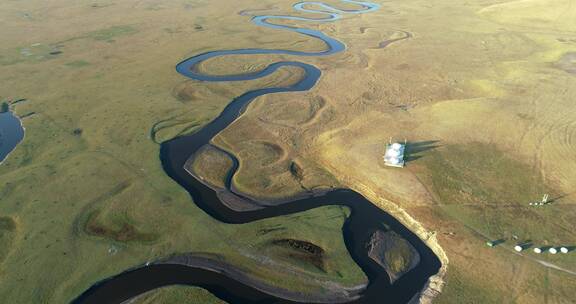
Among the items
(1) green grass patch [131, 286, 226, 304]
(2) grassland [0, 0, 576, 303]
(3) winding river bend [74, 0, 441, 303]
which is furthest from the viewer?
(2) grassland [0, 0, 576, 303]

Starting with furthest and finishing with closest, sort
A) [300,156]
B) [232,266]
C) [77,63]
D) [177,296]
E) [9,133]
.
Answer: [77,63] < [9,133] < [300,156] < [232,266] < [177,296]

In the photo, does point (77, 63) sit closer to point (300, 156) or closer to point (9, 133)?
point (9, 133)

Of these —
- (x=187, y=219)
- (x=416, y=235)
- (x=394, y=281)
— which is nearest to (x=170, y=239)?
(x=187, y=219)

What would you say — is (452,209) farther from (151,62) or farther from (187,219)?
(151,62)

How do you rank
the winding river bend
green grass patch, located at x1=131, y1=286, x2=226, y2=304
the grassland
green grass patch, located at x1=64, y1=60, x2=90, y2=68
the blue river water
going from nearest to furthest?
green grass patch, located at x1=131, y1=286, x2=226, y2=304, the winding river bend, the grassland, the blue river water, green grass patch, located at x1=64, y1=60, x2=90, y2=68

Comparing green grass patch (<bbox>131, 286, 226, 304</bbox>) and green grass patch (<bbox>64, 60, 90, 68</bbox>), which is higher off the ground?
green grass patch (<bbox>64, 60, 90, 68</bbox>)

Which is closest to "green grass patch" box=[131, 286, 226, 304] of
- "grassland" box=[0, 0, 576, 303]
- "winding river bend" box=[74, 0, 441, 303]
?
"grassland" box=[0, 0, 576, 303]

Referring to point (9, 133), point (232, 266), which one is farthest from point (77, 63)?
point (232, 266)

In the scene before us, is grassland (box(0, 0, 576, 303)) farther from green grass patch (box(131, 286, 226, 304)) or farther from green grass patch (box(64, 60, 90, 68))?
green grass patch (box(64, 60, 90, 68))
